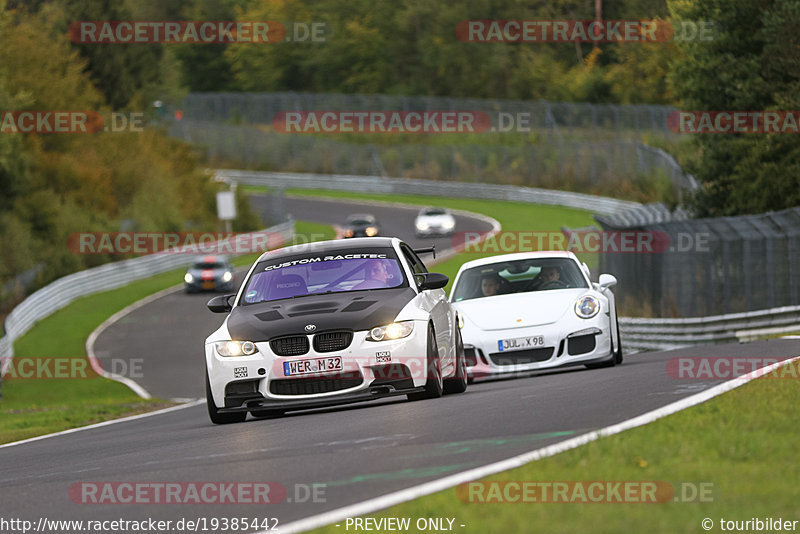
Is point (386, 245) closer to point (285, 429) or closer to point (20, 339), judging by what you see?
point (285, 429)

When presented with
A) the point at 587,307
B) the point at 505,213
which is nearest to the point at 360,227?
the point at 505,213

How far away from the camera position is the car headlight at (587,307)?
15.1m

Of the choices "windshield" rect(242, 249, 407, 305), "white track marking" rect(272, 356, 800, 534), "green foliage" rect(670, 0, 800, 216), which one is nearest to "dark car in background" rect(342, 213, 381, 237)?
"green foliage" rect(670, 0, 800, 216)

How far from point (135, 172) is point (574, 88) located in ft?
133

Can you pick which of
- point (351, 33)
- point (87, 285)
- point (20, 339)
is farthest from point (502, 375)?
point (351, 33)

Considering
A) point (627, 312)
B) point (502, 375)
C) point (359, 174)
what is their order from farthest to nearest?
1. point (359, 174)
2. point (627, 312)
3. point (502, 375)

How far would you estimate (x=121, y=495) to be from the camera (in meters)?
7.96

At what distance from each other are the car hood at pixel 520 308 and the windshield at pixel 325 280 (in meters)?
2.60

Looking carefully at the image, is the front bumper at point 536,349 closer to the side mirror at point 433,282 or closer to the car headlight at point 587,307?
the car headlight at point 587,307

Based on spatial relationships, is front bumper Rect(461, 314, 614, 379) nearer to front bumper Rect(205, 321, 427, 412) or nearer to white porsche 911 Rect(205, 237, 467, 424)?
white porsche 911 Rect(205, 237, 467, 424)

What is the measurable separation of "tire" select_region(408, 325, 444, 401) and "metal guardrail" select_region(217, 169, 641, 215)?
5085 cm

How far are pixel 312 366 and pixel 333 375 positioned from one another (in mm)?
190

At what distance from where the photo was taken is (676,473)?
689 cm

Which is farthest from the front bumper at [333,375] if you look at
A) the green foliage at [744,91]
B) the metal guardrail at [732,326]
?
the green foliage at [744,91]
